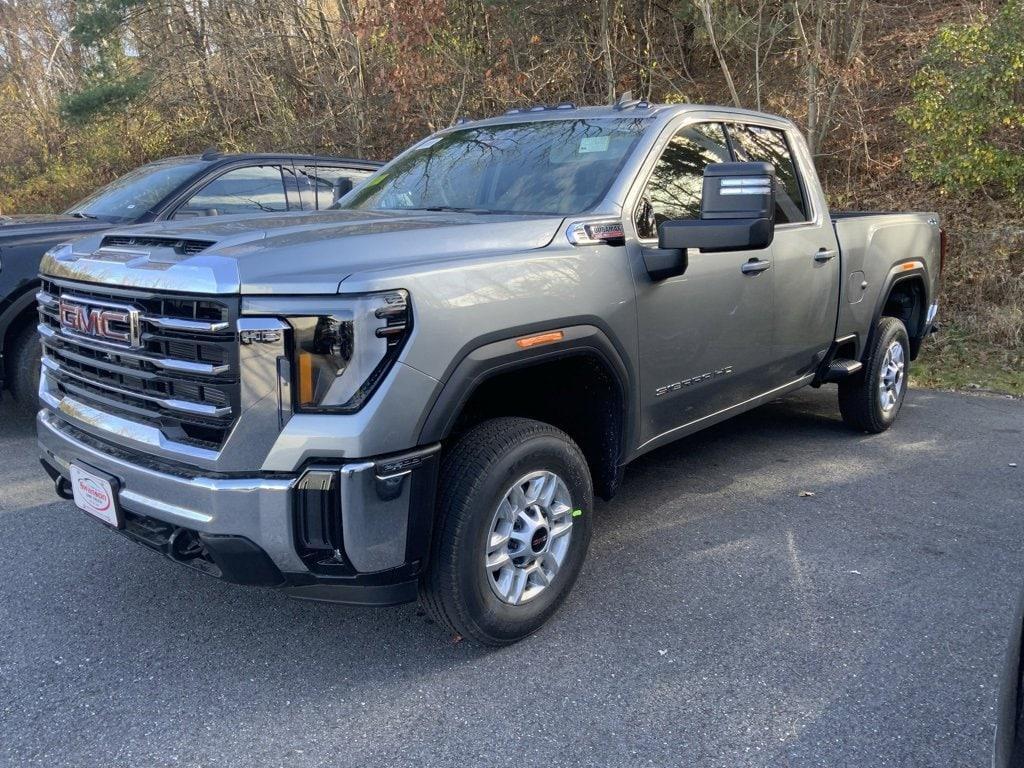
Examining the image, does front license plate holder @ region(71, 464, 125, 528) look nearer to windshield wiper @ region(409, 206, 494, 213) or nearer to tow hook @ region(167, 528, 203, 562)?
tow hook @ region(167, 528, 203, 562)

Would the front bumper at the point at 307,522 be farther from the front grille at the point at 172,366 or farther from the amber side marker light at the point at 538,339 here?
the amber side marker light at the point at 538,339

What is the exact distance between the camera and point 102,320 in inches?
119

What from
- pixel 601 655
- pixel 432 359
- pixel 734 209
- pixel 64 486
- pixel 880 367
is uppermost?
pixel 734 209

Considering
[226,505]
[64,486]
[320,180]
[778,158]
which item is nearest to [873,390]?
[778,158]

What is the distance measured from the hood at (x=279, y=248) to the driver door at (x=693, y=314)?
0.60m

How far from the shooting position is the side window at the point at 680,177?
3.81 metres

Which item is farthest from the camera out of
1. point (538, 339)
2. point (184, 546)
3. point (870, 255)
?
point (870, 255)

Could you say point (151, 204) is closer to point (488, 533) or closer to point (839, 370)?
point (488, 533)

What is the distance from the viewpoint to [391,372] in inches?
105

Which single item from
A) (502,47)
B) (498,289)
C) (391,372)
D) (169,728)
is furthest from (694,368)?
(502,47)

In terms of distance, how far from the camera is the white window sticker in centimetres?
399

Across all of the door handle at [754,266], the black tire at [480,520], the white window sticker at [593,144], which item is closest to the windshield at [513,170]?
the white window sticker at [593,144]

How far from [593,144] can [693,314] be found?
910mm

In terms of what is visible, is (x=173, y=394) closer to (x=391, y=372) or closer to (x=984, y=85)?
(x=391, y=372)
